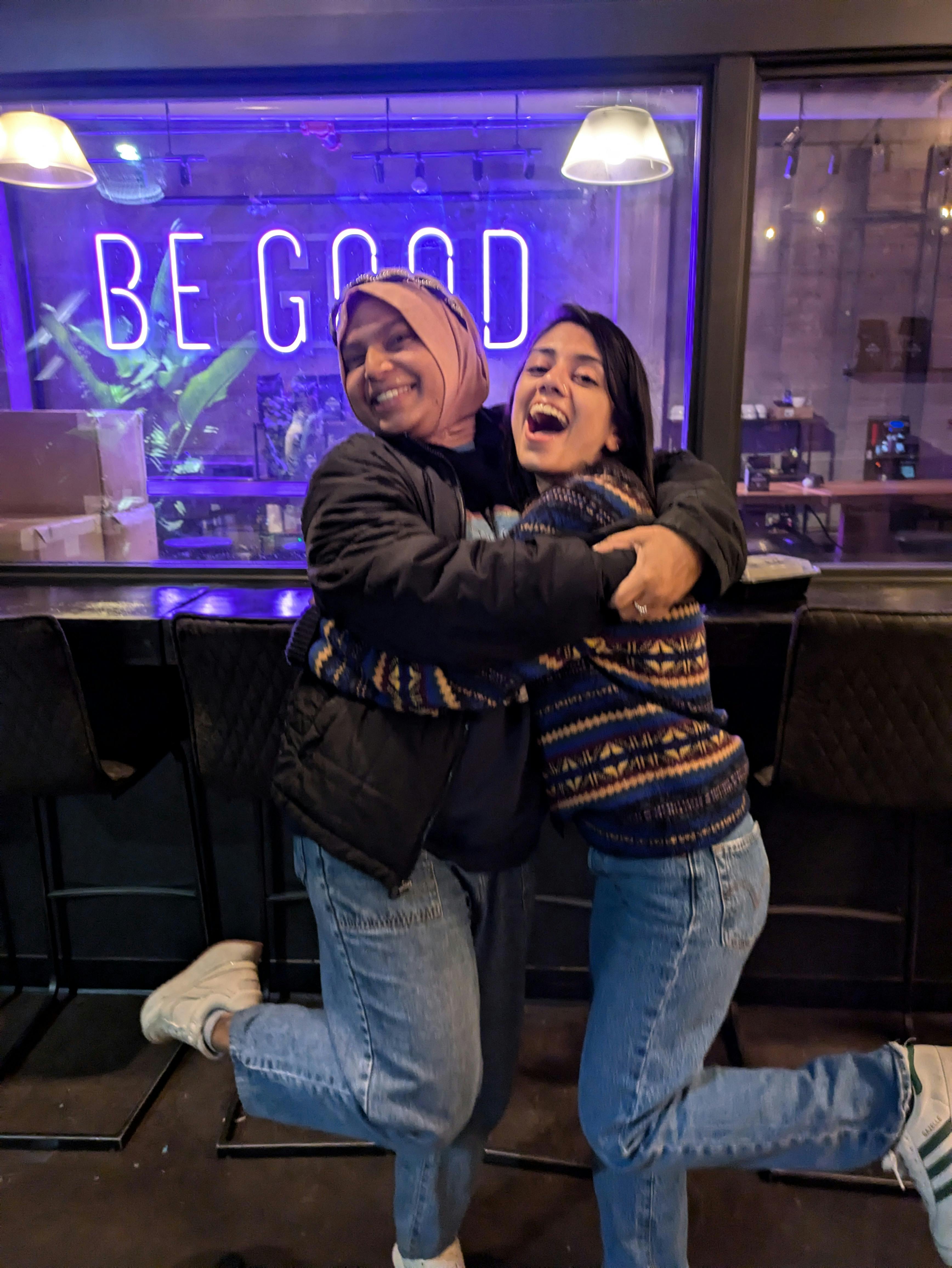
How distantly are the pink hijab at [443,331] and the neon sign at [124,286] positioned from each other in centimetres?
223

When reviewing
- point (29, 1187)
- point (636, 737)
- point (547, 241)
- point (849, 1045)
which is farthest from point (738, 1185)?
point (547, 241)

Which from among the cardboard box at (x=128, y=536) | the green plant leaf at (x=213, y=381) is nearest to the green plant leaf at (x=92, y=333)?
the green plant leaf at (x=213, y=381)

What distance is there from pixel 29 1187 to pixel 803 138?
11.2 ft

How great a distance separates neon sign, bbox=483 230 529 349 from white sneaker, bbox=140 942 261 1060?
211 centimetres

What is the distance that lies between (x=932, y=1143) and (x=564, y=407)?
1.11 metres

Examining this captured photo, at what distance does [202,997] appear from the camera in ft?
4.64

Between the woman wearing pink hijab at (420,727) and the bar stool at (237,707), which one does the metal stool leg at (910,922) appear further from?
the bar stool at (237,707)

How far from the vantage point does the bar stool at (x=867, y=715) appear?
4.76ft

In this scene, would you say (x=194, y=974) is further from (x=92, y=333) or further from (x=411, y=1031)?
(x=92, y=333)

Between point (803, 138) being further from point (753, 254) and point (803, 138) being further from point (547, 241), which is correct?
point (547, 241)

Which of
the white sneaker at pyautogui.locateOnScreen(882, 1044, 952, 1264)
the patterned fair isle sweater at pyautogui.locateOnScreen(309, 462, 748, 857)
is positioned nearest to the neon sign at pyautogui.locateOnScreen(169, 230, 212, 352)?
the patterned fair isle sweater at pyautogui.locateOnScreen(309, 462, 748, 857)

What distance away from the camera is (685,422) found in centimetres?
210

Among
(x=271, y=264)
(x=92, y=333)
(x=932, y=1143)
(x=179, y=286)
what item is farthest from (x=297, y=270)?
(x=932, y=1143)

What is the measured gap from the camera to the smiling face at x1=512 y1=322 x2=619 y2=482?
3.48 feet
